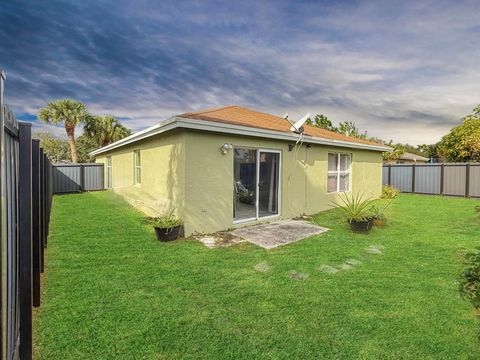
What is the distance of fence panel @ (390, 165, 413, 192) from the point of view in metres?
16.5

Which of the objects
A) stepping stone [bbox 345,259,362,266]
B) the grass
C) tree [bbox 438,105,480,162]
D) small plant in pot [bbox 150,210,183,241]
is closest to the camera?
the grass

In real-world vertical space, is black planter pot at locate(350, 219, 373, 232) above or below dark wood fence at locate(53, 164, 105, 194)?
below

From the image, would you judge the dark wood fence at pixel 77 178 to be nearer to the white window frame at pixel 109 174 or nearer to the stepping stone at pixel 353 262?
the white window frame at pixel 109 174

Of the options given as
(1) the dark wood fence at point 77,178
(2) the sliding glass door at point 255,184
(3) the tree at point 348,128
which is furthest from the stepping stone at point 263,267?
(3) the tree at point 348,128

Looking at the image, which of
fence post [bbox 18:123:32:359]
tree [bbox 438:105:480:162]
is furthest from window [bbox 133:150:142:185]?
tree [bbox 438:105:480:162]

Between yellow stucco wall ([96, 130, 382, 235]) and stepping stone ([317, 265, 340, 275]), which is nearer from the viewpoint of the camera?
stepping stone ([317, 265, 340, 275])

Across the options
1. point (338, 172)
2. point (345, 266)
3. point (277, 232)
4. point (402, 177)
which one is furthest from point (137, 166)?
point (402, 177)

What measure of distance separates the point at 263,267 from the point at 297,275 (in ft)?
2.15

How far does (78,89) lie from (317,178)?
676 inches

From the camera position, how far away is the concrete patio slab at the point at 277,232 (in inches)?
253

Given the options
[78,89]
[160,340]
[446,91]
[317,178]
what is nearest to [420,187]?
[446,91]

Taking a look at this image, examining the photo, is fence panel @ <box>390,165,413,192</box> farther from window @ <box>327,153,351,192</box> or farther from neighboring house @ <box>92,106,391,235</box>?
window @ <box>327,153,351,192</box>

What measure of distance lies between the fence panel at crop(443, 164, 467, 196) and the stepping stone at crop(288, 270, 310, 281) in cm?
1489

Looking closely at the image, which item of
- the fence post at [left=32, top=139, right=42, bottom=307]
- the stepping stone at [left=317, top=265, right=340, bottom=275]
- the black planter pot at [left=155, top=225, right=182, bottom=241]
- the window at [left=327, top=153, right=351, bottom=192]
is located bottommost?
the stepping stone at [left=317, top=265, right=340, bottom=275]
